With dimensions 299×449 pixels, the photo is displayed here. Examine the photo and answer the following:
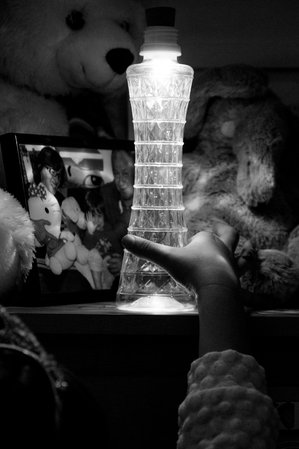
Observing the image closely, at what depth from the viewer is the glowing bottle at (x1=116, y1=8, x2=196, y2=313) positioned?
1.27 metres

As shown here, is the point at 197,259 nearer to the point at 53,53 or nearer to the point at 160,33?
the point at 160,33

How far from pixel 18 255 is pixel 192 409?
401mm

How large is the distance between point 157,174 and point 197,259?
20cm

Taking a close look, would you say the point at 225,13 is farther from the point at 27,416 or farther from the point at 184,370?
the point at 27,416

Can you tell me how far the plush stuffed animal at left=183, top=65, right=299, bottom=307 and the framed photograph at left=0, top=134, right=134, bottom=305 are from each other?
119 mm

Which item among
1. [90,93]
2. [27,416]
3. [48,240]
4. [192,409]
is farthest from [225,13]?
[27,416]

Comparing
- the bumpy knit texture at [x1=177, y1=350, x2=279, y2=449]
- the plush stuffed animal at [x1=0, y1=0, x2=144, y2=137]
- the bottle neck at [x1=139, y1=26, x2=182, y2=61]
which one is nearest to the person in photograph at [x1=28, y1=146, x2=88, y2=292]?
the plush stuffed animal at [x1=0, y1=0, x2=144, y2=137]

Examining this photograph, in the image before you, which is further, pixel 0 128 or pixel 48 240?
pixel 0 128

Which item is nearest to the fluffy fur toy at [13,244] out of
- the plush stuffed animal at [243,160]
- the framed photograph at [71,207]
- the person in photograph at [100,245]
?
the framed photograph at [71,207]

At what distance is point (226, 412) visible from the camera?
36.6 inches

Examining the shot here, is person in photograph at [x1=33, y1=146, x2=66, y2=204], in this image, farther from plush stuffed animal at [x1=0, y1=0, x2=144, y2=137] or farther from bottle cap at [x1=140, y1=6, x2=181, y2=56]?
bottle cap at [x1=140, y1=6, x2=181, y2=56]

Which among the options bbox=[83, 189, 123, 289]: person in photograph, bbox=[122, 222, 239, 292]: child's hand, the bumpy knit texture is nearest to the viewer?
the bumpy knit texture

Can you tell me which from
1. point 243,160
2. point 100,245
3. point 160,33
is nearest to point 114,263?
point 100,245

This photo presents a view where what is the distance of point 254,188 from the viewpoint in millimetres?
1339
